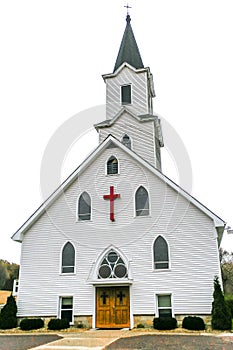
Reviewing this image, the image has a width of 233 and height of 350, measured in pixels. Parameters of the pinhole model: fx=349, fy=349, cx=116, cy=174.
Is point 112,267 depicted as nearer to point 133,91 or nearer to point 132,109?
point 132,109

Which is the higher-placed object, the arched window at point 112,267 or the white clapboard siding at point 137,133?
the white clapboard siding at point 137,133

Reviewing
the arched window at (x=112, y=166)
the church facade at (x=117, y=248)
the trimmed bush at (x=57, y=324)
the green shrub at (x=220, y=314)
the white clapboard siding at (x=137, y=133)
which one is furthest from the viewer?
the white clapboard siding at (x=137, y=133)

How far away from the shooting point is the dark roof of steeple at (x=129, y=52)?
26.4 m

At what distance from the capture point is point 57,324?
15961mm

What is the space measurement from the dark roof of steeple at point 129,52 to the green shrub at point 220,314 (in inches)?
690

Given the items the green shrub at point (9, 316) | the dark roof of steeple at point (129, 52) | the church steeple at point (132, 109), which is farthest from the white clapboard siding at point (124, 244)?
the dark roof of steeple at point (129, 52)

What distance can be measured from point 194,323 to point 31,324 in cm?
745

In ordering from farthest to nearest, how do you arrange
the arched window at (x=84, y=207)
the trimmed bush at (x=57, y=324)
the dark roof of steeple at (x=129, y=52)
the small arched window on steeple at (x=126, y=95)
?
the dark roof of steeple at (x=129, y=52) < the small arched window on steeple at (x=126, y=95) < the arched window at (x=84, y=207) < the trimmed bush at (x=57, y=324)

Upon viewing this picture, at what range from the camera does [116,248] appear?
1731 cm

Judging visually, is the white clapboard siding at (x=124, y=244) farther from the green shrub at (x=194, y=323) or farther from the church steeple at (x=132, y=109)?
the church steeple at (x=132, y=109)

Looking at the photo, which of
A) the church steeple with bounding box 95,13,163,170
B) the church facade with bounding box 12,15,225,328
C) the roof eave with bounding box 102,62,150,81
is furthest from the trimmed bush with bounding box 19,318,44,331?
the roof eave with bounding box 102,62,150,81

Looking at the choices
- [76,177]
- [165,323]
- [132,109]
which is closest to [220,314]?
[165,323]

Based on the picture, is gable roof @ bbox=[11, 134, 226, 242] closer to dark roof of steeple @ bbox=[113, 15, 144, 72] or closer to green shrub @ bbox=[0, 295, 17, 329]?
green shrub @ bbox=[0, 295, 17, 329]

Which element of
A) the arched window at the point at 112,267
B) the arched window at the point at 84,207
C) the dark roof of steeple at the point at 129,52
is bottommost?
the arched window at the point at 112,267
